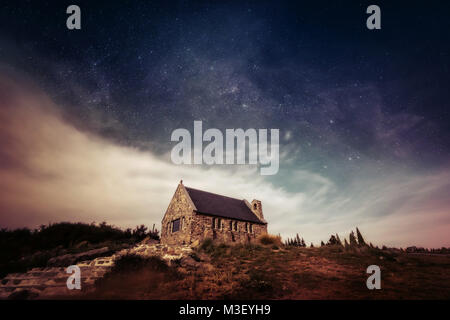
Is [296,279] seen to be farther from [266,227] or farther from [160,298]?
[266,227]

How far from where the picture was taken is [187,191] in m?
28.1

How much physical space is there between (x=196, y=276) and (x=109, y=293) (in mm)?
3622

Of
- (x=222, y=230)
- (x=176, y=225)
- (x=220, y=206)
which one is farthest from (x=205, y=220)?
(x=220, y=206)

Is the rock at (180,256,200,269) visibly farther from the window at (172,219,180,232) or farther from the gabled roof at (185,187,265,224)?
the window at (172,219,180,232)

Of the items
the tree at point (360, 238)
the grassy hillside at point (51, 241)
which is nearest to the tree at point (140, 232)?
the grassy hillside at point (51, 241)

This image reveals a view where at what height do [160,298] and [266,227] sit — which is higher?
[160,298]

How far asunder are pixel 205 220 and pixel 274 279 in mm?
16688

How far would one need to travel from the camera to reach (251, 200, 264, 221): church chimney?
33531mm

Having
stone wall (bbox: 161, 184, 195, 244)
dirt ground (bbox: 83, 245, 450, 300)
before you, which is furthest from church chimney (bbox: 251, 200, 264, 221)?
dirt ground (bbox: 83, 245, 450, 300)

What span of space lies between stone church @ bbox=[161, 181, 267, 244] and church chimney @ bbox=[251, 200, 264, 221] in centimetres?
18

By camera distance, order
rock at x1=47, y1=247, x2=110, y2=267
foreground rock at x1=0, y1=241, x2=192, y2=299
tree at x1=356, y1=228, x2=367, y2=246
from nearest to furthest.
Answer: foreground rock at x1=0, y1=241, x2=192, y2=299 < rock at x1=47, y1=247, x2=110, y2=267 < tree at x1=356, y1=228, x2=367, y2=246

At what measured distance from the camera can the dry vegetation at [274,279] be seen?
24.7ft
